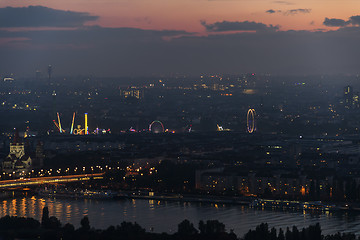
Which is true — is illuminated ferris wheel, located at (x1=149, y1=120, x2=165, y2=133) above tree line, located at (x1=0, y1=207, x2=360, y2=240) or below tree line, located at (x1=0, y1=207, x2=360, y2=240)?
above

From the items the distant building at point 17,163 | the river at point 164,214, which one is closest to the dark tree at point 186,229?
the river at point 164,214

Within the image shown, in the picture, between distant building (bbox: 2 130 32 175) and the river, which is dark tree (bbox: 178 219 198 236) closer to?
the river

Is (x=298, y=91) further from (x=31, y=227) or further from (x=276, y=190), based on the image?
(x=31, y=227)

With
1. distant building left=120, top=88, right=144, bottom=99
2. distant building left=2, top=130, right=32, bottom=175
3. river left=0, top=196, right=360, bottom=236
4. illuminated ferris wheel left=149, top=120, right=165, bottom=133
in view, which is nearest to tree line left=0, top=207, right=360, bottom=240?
river left=0, top=196, right=360, bottom=236

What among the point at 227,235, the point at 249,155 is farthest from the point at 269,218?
the point at 249,155

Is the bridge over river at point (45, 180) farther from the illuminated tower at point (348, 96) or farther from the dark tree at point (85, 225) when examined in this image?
the illuminated tower at point (348, 96)

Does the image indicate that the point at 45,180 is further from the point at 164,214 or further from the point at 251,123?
the point at 251,123
